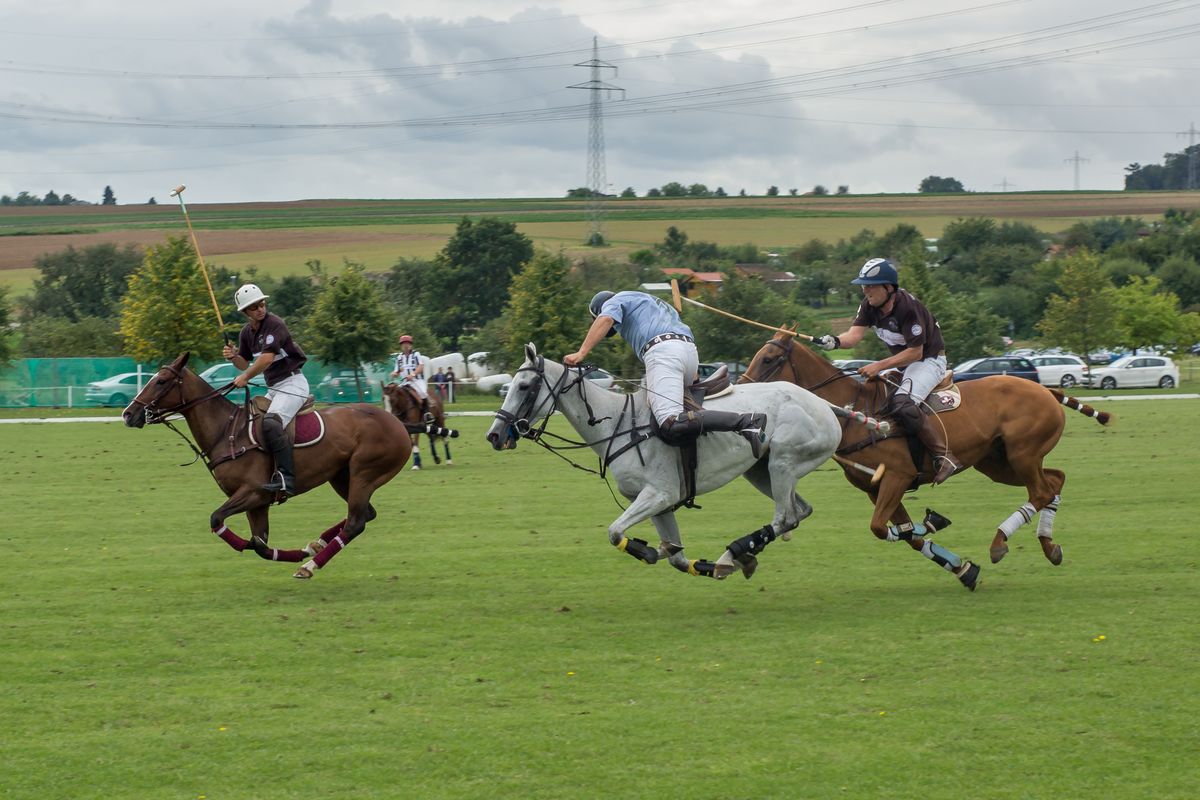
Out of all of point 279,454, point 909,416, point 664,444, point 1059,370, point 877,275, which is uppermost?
point 877,275

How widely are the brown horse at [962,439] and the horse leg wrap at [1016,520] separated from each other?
10mm

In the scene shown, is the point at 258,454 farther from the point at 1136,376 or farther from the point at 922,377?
the point at 1136,376

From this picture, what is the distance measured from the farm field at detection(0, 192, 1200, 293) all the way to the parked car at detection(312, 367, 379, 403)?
121 feet

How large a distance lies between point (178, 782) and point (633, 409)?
17.4 feet

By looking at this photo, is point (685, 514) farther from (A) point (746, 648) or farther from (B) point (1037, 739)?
(B) point (1037, 739)

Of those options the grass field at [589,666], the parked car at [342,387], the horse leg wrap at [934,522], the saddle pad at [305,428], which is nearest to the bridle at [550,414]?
the grass field at [589,666]

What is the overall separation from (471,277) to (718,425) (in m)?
78.8

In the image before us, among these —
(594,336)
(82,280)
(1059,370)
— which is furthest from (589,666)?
(82,280)

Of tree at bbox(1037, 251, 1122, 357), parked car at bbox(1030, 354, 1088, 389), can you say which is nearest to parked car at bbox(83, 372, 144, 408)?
parked car at bbox(1030, 354, 1088, 389)

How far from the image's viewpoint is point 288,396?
12.1 metres

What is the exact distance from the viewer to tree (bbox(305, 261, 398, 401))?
47406mm

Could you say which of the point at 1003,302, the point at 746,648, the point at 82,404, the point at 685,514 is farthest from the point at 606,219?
the point at 746,648

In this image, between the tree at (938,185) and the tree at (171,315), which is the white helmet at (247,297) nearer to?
the tree at (171,315)

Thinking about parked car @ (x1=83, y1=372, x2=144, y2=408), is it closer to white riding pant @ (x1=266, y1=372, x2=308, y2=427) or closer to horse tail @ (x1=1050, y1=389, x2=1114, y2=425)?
white riding pant @ (x1=266, y1=372, x2=308, y2=427)
